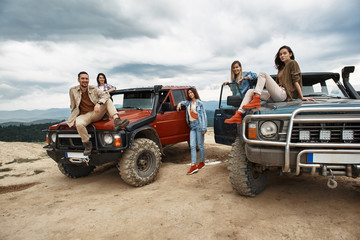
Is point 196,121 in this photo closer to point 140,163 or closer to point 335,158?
point 140,163

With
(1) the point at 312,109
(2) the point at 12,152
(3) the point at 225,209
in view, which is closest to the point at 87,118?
(3) the point at 225,209

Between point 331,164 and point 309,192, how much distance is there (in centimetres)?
124

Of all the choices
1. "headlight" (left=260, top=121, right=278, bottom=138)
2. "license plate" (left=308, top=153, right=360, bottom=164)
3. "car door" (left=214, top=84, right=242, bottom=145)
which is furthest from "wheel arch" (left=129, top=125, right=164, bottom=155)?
"license plate" (left=308, top=153, right=360, bottom=164)

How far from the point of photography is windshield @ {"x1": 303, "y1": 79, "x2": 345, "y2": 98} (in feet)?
13.0

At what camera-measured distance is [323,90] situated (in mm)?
4090

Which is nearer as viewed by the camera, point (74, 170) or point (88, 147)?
point (88, 147)

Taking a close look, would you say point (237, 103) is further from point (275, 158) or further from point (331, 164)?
point (331, 164)

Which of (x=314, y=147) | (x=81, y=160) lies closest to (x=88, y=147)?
(x=81, y=160)

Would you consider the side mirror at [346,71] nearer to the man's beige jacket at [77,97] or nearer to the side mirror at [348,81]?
the side mirror at [348,81]

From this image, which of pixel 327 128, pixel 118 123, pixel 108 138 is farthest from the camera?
pixel 108 138

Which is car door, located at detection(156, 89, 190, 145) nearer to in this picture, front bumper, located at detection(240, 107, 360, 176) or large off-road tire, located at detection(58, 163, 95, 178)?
large off-road tire, located at detection(58, 163, 95, 178)

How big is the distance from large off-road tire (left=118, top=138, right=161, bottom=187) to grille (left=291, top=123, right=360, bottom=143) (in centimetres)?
275

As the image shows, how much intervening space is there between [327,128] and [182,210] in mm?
2061

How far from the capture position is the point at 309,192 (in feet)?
10.8
